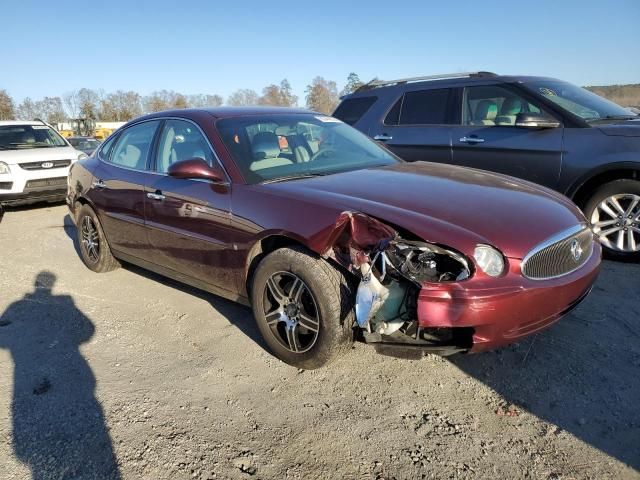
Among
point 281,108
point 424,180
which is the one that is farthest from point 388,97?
point 424,180

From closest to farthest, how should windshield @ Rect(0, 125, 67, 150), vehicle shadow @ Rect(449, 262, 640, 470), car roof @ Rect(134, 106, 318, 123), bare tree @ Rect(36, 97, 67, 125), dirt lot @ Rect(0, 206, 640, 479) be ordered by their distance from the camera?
dirt lot @ Rect(0, 206, 640, 479)
vehicle shadow @ Rect(449, 262, 640, 470)
car roof @ Rect(134, 106, 318, 123)
windshield @ Rect(0, 125, 67, 150)
bare tree @ Rect(36, 97, 67, 125)

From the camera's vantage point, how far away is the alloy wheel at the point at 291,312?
293 centimetres

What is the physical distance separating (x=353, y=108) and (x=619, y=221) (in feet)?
11.7

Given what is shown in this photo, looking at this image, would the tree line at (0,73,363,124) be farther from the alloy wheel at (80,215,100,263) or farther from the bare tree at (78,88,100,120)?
the alloy wheel at (80,215,100,263)

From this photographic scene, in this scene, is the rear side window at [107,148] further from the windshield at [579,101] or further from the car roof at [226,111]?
the windshield at [579,101]

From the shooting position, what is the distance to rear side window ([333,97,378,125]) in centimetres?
660

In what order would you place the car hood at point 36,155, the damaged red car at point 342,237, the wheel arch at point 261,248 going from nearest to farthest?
the damaged red car at point 342,237, the wheel arch at point 261,248, the car hood at point 36,155

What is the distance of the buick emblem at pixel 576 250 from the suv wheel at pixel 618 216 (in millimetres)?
2055

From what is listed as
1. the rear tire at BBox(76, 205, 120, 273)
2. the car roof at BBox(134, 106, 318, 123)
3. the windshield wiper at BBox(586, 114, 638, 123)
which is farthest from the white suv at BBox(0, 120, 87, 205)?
the windshield wiper at BBox(586, 114, 638, 123)

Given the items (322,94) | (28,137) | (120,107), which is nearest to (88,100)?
(120,107)

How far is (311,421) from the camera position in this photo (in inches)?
103

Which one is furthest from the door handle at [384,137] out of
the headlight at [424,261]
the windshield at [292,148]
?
the headlight at [424,261]

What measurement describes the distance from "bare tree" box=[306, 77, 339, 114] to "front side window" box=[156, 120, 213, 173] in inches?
2276

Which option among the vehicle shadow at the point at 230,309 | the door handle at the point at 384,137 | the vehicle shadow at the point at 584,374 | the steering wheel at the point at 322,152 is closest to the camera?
the vehicle shadow at the point at 584,374
